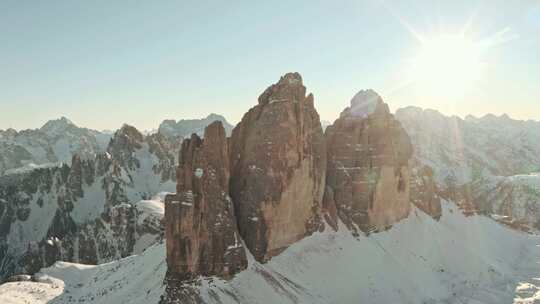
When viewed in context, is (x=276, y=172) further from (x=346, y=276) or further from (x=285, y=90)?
(x=346, y=276)

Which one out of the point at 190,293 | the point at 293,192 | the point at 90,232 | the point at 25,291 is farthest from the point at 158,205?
the point at 190,293

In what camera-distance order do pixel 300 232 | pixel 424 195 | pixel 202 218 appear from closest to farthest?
pixel 202 218 → pixel 300 232 → pixel 424 195

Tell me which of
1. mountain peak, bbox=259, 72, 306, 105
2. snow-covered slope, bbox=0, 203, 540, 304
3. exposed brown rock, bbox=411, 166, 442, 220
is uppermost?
mountain peak, bbox=259, 72, 306, 105

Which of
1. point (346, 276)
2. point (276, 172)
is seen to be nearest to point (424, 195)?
point (346, 276)

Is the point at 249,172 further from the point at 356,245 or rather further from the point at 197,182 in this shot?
the point at 356,245

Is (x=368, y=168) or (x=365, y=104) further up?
(x=365, y=104)

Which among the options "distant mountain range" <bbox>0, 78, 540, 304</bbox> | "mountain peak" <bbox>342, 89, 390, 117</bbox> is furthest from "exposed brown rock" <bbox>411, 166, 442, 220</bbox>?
"mountain peak" <bbox>342, 89, 390, 117</bbox>

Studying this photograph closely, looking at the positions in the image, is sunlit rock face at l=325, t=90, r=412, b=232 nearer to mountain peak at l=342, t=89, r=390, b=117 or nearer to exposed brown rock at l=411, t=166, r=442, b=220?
mountain peak at l=342, t=89, r=390, b=117
